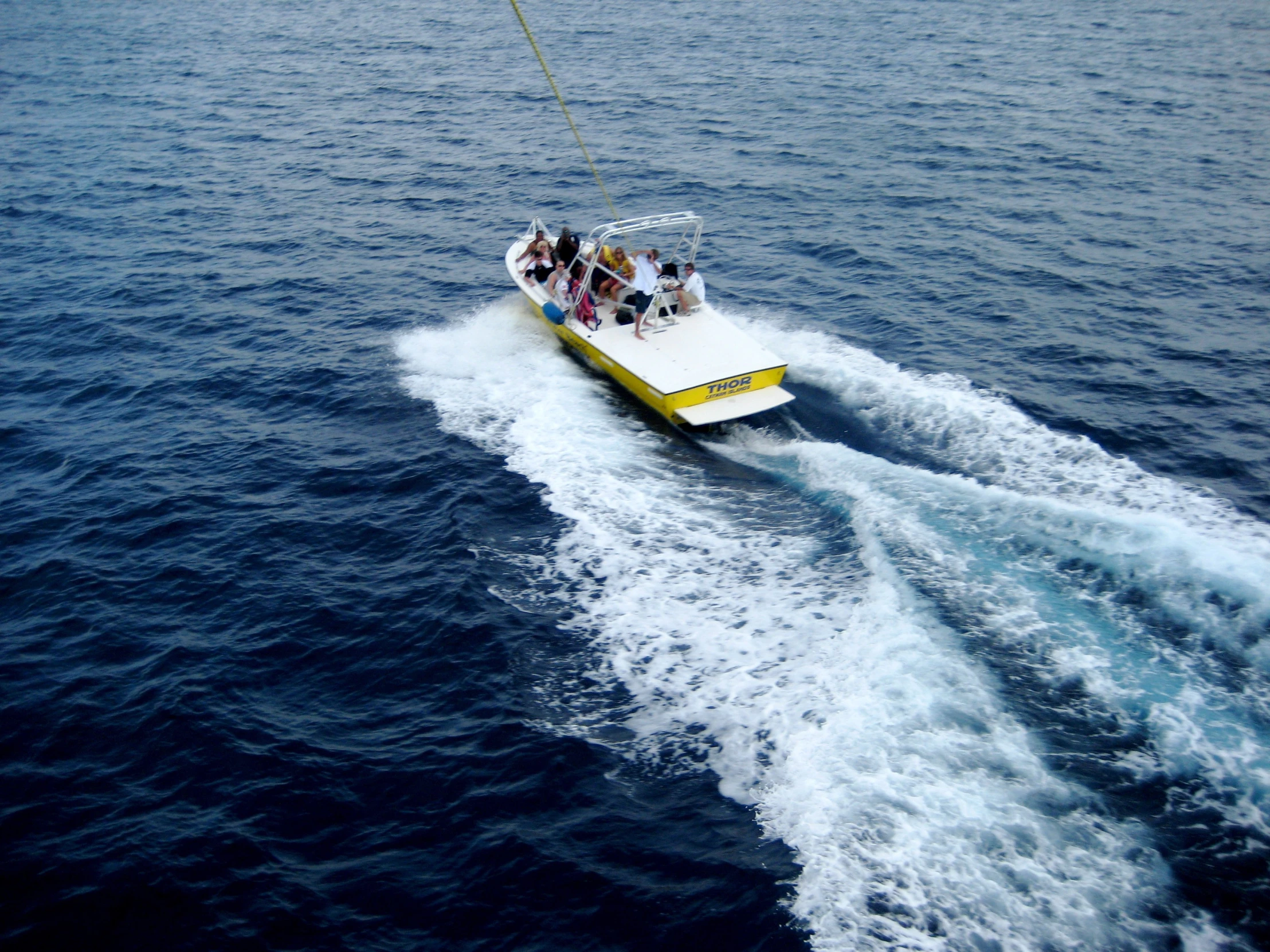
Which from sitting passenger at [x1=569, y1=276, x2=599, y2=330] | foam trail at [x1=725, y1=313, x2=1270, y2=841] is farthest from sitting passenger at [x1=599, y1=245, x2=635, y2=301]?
foam trail at [x1=725, y1=313, x2=1270, y2=841]

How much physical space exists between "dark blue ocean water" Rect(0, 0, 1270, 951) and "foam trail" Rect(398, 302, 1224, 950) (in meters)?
0.05

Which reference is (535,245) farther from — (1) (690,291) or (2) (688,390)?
(2) (688,390)

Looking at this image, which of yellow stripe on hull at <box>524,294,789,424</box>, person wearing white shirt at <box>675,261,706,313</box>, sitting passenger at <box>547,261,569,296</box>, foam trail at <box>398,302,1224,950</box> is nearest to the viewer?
foam trail at <box>398,302,1224,950</box>

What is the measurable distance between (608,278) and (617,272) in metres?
0.25

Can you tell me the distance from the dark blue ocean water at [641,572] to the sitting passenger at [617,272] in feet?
6.63

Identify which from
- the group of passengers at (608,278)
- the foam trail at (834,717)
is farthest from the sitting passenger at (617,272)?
the foam trail at (834,717)

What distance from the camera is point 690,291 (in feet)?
62.1

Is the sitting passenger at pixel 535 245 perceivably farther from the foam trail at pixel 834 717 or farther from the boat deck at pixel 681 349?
the foam trail at pixel 834 717

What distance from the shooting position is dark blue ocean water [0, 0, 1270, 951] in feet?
30.2

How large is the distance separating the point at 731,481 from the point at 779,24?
43710 mm

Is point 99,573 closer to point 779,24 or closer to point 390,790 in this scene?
point 390,790

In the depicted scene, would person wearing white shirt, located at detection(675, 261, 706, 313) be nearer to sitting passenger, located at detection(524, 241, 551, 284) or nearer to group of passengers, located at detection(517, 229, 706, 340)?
group of passengers, located at detection(517, 229, 706, 340)

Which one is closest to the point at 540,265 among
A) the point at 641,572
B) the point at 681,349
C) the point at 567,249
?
the point at 567,249

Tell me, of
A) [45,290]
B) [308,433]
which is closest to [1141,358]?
[308,433]
